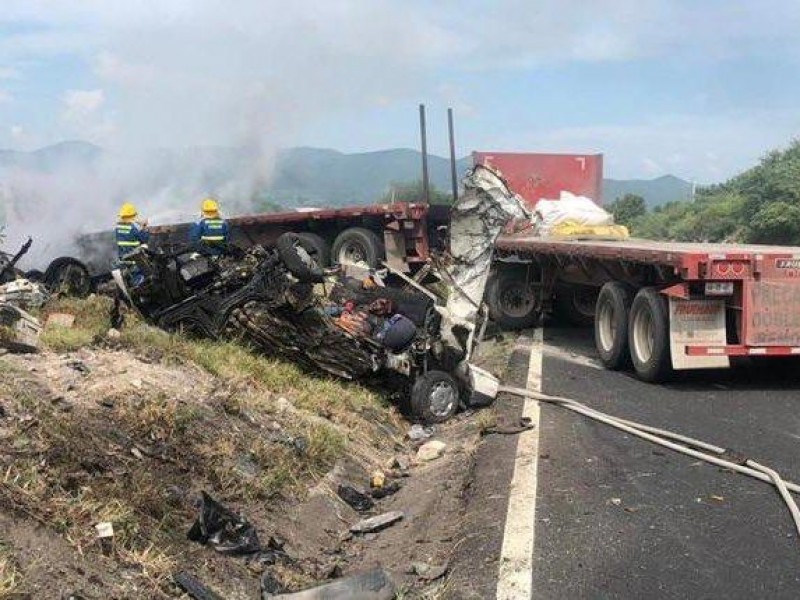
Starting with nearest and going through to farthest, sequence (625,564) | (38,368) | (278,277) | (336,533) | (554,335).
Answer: (625,564) < (336,533) < (38,368) < (278,277) < (554,335)

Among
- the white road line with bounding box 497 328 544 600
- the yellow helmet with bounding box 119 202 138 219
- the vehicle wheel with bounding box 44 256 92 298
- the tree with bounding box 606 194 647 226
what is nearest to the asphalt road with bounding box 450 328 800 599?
the white road line with bounding box 497 328 544 600

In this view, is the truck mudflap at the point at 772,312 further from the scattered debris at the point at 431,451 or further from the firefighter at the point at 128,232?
the firefighter at the point at 128,232

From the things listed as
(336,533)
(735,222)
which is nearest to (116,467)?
(336,533)

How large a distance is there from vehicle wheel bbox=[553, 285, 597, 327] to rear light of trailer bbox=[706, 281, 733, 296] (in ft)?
14.8

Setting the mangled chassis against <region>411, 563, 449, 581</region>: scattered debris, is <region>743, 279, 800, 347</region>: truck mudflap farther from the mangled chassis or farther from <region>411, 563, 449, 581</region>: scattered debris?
<region>411, 563, 449, 581</region>: scattered debris

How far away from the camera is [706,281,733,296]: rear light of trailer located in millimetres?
8023

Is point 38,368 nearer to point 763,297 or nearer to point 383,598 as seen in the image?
point 383,598

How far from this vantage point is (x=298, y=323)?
25.9 feet

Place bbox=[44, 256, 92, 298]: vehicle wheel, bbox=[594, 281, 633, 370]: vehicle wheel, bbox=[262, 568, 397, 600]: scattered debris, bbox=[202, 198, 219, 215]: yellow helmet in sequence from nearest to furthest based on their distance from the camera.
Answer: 1. bbox=[262, 568, 397, 600]: scattered debris
2. bbox=[594, 281, 633, 370]: vehicle wheel
3. bbox=[44, 256, 92, 298]: vehicle wheel
4. bbox=[202, 198, 219, 215]: yellow helmet

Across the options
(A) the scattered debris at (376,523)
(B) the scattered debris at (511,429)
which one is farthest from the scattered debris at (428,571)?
(B) the scattered debris at (511,429)

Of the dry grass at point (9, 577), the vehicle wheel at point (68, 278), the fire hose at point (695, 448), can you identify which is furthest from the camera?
the vehicle wheel at point (68, 278)

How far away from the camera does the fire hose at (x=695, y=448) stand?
16.6 feet

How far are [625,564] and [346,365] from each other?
4231 millimetres

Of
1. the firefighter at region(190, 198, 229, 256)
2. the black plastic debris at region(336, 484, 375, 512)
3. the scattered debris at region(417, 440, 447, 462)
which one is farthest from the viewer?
the firefighter at region(190, 198, 229, 256)
